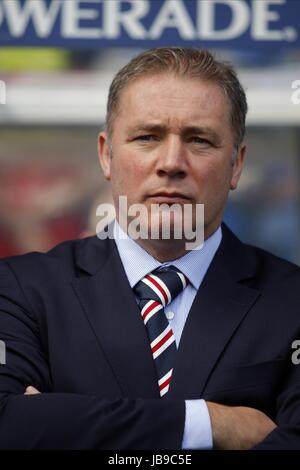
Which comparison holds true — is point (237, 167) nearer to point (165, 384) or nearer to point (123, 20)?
point (165, 384)

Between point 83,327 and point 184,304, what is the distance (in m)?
0.31

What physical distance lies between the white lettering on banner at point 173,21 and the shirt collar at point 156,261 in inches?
41.4

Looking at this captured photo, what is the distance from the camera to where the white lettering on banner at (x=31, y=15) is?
3.48 meters

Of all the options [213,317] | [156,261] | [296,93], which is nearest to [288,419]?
[213,317]

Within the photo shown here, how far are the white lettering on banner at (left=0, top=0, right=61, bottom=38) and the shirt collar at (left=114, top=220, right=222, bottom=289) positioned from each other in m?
1.12

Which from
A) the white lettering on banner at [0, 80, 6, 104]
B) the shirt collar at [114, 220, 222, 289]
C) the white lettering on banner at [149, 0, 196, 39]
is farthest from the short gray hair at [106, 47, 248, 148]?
the white lettering on banner at [0, 80, 6, 104]

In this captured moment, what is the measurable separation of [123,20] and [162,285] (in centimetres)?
127

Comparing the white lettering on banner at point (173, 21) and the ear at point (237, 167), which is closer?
the ear at point (237, 167)

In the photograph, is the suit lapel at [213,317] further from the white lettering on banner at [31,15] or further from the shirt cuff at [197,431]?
the white lettering on banner at [31,15]

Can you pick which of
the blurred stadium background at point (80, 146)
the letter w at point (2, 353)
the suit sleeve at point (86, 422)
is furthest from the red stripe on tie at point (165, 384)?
the blurred stadium background at point (80, 146)

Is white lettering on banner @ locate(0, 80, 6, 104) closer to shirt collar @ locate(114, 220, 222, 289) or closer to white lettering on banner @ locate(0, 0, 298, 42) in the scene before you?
white lettering on banner @ locate(0, 0, 298, 42)

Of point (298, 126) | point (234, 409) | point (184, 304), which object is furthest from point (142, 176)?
point (298, 126)

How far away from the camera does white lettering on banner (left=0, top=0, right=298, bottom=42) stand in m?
3.47

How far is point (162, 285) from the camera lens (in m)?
2.66
